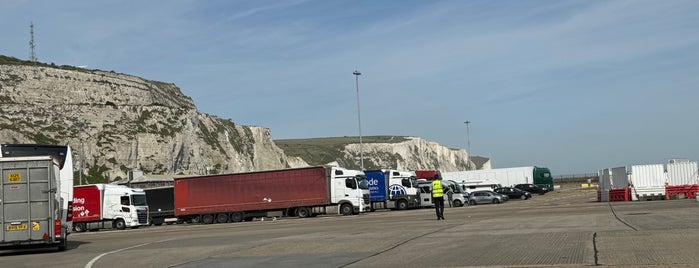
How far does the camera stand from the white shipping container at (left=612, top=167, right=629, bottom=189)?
4584cm

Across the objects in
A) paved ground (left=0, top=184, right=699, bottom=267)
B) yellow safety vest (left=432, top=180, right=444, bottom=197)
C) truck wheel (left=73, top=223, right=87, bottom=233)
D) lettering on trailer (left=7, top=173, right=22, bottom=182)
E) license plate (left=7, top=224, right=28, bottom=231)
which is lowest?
truck wheel (left=73, top=223, right=87, bottom=233)

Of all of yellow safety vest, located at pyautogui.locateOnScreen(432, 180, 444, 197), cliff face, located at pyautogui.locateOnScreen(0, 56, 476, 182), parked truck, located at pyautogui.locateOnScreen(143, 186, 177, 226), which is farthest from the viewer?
cliff face, located at pyautogui.locateOnScreen(0, 56, 476, 182)

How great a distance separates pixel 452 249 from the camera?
45.6ft

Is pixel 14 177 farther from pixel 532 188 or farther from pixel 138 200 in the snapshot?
pixel 532 188

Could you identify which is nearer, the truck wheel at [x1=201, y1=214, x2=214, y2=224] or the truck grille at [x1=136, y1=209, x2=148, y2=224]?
the truck grille at [x1=136, y1=209, x2=148, y2=224]

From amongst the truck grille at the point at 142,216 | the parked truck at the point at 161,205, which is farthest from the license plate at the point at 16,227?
the parked truck at the point at 161,205

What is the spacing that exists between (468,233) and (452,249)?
439 cm

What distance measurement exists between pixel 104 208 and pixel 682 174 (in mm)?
37122

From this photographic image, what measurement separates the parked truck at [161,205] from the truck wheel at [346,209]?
14.7m

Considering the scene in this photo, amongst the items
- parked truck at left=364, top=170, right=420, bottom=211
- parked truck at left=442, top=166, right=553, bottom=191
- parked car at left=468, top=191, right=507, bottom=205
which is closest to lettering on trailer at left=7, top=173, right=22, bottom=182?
parked truck at left=364, top=170, right=420, bottom=211

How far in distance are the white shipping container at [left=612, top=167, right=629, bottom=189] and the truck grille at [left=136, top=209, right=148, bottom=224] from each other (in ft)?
104

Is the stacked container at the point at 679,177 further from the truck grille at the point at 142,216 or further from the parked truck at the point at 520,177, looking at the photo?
the parked truck at the point at 520,177

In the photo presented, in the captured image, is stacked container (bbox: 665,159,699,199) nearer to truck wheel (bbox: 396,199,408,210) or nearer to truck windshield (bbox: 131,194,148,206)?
truck wheel (bbox: 396,199,408,210)

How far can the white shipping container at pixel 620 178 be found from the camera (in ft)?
150
